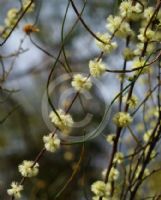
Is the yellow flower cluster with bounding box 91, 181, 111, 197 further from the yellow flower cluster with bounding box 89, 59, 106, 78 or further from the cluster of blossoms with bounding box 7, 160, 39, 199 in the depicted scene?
the yellow flower cluster with bounding box 89, 59, 106, 78

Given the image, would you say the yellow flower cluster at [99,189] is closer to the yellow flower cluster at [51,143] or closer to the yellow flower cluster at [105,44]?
the yellow flower cluster at [51,143]

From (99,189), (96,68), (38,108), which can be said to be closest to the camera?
(96,68)

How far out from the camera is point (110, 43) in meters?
1.36

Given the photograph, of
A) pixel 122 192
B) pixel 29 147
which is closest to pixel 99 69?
pixel 122 192

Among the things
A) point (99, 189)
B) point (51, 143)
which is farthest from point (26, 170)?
point (99, 189)

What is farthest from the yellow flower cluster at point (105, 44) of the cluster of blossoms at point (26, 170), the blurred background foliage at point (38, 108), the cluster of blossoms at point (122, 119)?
the blurred background foliage at point (38, 108)

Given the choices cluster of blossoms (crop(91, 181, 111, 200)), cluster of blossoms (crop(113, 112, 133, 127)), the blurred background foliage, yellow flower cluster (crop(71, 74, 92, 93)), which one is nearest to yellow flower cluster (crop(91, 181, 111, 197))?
cluster of blossoms (crop(91, 181, 111, 200))

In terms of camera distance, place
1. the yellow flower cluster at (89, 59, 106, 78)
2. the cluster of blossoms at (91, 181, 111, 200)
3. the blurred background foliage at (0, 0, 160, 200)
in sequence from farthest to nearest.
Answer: the blurred background foliage at (0, 0, 160, 200), the cluster of blossoms at (91, 181, 111, 200), the yellow flower cluster at (89, 59, 106, 78)

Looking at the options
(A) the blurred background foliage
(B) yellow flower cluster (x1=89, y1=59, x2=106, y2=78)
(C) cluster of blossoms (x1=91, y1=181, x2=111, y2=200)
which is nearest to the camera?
(B) yellow flower cluster (x1=89, y1=59, x2=106, y2=78)

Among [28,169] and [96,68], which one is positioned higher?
[96,68]

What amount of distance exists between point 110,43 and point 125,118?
0.25 meters

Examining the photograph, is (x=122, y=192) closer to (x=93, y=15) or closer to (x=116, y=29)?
(x=116, y=29)

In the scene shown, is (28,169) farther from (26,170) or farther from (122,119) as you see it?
(122,119)

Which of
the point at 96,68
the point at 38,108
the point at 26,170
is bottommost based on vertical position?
the point at 26,170
